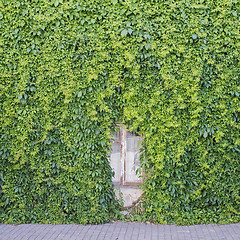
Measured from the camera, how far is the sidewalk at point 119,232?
16.7 ft

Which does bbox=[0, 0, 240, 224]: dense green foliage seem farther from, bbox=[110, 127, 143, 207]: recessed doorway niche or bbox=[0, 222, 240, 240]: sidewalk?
bbox=[110, 127, 143, 207]: recessed doorway niche

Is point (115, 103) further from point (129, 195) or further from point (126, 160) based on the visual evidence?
point (129, 195)

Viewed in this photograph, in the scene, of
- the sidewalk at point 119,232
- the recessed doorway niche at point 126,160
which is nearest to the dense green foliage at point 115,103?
the sidewalk at point 119,232

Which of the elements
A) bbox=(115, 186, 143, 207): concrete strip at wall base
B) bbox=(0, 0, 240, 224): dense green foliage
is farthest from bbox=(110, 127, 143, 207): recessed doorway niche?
bbox=(0, 0, 240, 224): dense green foliage

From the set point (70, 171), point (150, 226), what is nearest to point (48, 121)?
point (70, 171)

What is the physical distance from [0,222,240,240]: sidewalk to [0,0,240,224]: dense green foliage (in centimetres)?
20

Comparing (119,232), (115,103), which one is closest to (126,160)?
(115,103)

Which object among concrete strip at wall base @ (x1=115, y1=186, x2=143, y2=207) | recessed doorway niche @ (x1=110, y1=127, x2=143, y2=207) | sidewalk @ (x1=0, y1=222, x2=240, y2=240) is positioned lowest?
sidewalk @ (x1=0, y1=222, x2=240, y2=240)

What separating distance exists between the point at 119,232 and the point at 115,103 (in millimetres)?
2291

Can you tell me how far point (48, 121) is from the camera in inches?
225

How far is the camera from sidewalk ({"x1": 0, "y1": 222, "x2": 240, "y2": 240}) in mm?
5098

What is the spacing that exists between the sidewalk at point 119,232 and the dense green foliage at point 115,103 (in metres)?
0.20

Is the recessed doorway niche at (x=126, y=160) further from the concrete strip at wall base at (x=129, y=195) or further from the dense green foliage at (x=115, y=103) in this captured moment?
the dense green foliage at (x=115, y=103)

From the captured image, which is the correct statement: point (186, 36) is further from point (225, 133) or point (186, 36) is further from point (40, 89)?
point (40, 89)
